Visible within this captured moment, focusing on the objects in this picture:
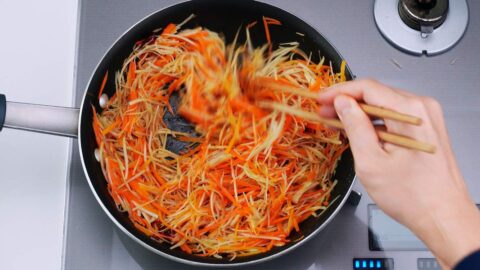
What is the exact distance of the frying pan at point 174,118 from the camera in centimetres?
84

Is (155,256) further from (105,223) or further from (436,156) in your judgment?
(436,156)

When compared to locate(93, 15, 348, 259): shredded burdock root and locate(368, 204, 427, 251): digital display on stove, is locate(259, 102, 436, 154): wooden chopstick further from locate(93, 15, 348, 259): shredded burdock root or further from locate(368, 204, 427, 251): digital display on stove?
locate(368, 204, 427, 251): digital display on stove

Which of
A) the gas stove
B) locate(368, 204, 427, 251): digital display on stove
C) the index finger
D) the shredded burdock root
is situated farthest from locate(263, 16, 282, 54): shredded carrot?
locate(368, 204, 427, 251): digital display on stove

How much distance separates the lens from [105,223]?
38.9 inches

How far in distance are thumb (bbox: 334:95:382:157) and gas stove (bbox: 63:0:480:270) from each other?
317 mm

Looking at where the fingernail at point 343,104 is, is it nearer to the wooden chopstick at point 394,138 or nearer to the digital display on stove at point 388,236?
the wooden chopstick at point 394,138

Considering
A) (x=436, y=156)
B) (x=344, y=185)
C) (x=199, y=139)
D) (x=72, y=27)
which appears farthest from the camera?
(x=72, y=27)

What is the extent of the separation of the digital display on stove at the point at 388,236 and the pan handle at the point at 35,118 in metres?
0.54

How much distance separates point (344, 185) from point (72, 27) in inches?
24.2

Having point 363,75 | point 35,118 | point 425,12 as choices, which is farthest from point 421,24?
point 35,118

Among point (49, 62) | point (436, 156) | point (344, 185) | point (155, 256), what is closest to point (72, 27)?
point (49, 62)

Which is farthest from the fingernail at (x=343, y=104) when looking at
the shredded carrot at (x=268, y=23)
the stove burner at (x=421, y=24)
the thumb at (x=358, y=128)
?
the stove burner at (x=421, y=24)

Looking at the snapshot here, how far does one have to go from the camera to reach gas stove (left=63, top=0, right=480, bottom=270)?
97 cm

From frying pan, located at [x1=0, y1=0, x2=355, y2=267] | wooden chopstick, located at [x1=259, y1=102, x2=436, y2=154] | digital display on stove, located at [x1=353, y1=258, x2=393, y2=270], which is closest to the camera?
wooden chopstick, located at [x1=259, y1=102, x2=436, y2=154]
